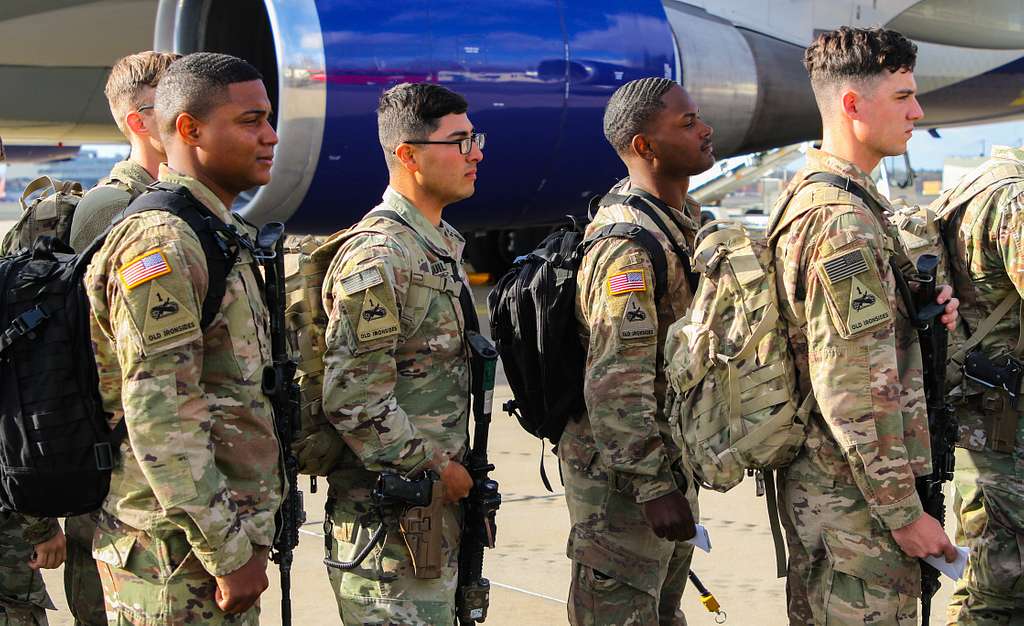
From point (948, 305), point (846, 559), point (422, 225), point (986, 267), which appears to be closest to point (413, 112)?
point (422, 225)

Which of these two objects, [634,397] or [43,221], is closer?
[634,397]

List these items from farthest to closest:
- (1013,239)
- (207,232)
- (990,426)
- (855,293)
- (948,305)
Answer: (990,426)
(1013,239)
(948,305)
(855,293)
(207,232)

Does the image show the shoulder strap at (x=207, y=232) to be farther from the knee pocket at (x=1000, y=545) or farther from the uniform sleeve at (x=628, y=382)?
the knee pocket at (x=1000, y=545)

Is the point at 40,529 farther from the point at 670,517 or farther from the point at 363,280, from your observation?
the point at 670,517

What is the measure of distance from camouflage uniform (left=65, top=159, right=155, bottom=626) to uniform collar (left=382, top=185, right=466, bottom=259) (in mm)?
711

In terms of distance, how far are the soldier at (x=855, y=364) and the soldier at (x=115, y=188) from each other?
169 centimetres

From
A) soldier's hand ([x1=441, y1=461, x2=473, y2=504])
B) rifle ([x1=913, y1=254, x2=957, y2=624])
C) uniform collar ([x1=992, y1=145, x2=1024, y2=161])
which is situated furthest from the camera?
uniform collar ([x1=992, y1=145, x2=1024, y2=161])

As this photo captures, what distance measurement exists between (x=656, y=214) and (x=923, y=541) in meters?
1.05

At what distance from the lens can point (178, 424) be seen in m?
2.06

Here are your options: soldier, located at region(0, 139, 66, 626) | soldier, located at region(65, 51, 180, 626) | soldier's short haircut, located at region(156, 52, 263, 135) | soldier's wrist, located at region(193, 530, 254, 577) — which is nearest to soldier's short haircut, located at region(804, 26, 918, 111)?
soldier's short haircut, located at region(156, 52, 263, 135)

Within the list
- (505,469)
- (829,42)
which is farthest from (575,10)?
(829,42)

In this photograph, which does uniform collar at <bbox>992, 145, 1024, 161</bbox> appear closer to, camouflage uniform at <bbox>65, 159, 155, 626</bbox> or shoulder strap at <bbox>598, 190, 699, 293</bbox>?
shoulder strap at <bbox>598, 190, 699, 293</bbox>

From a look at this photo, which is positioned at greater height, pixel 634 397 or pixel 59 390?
pixel 59 390

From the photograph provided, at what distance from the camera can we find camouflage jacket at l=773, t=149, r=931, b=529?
230cm
